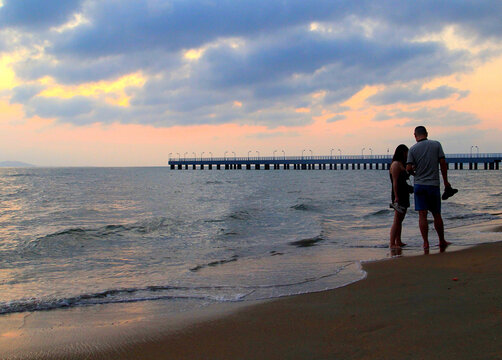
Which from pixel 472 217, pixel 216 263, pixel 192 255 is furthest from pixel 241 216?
pixel 216 263

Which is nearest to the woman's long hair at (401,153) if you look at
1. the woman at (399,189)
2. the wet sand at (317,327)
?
the woman at (399,189)

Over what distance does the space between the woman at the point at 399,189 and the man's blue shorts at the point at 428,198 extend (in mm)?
574

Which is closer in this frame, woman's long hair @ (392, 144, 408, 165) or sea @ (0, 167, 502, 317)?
sea @ (0, 167, 502, 317)

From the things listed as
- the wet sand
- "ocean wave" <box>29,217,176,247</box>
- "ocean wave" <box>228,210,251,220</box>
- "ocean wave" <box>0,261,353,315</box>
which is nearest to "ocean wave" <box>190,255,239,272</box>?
"ocean wave" <box>0,261,353,315</box>

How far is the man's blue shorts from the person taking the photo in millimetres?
6559

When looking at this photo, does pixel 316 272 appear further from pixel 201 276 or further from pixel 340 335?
pixel 340 335

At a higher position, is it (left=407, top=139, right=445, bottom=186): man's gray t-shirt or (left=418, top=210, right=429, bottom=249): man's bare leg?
(left=407, top=139, right=445, bottom=186): man's gray t-shirt

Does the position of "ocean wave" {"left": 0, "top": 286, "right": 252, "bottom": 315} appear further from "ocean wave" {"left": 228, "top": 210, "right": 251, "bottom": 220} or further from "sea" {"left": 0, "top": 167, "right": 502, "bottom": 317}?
"ocean wave" {"left": 228, "top": 210, "right": 251, "bottom": 220}

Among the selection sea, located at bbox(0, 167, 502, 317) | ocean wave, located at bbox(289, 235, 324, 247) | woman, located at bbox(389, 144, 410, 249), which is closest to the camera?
sea, located at bbox(0, 167, 502, 317)

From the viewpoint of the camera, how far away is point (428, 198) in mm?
6574

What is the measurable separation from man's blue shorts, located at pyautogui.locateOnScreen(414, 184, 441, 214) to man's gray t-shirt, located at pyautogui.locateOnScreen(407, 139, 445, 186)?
0.26 ft

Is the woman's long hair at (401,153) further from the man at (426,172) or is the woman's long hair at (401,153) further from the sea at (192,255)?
the sea at (192,255)

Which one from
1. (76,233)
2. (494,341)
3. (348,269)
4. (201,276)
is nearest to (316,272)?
(348,269)

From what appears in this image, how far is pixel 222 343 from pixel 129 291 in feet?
7.99
